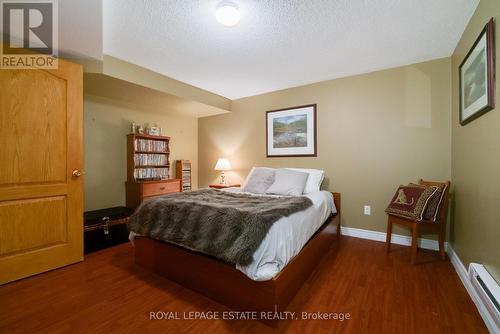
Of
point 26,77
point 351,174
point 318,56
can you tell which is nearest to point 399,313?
point 351,174

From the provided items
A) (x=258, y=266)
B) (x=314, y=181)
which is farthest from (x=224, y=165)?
(x=258, y=266)

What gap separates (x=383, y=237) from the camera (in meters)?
2.78

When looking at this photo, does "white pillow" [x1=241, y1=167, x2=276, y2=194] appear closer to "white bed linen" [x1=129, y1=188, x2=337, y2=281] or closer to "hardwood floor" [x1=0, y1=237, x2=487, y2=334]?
"white bed linen" [x1=129, y1=188, x2=337, y2=281]

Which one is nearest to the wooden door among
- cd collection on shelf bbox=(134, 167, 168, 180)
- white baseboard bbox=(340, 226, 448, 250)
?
→ cd collection on shelf bbox=(134, 167, 168, 180)

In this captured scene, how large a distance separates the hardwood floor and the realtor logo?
197cm

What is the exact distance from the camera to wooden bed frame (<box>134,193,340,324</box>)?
1392 millimetres

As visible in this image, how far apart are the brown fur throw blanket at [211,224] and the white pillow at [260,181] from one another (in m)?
0.89

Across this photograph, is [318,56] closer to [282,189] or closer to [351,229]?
[282,189]

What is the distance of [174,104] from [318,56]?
2347 mm

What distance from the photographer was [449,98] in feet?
7.91

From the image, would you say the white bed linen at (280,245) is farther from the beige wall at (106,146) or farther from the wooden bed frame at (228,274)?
the beige wall at (106,146)

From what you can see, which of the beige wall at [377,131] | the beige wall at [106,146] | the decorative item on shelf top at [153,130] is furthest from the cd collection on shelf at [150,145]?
the beige wall at [377,131]

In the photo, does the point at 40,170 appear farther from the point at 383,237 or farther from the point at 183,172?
the point at 383,237

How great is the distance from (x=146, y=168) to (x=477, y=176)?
4.02m
